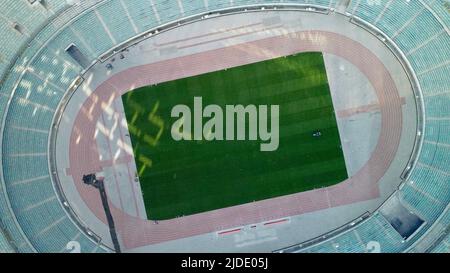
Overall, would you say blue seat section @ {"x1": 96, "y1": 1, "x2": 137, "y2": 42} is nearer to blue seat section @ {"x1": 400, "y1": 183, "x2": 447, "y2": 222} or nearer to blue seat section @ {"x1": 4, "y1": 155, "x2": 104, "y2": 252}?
blue seat section @ {"x1": 4, "y1": 155, "x2": 104, "y2": 252}

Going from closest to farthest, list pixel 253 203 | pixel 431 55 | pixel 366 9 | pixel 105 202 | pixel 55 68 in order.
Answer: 1. pixel 431 55
2. pixel 366 9
3. pixel 55 68
4. pixel 253 203
5. pixel 105 202

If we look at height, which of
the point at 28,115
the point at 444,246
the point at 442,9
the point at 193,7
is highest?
the point at 193,7

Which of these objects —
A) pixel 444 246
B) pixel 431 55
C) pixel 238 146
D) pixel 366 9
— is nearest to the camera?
pixel 444 246

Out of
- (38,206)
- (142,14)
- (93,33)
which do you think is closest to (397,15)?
(142,14)

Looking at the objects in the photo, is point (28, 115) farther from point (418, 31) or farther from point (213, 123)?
point (418, 31)

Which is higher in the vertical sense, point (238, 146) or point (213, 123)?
point (213, 123)

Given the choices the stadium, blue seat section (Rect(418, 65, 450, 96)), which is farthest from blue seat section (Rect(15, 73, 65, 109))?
blue seat section (Rect(418, 65, 450, 96))

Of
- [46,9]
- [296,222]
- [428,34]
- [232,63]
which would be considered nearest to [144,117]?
[232,63]

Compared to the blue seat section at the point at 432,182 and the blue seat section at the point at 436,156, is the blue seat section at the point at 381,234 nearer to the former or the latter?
the blue seat section at the point at 432,182
